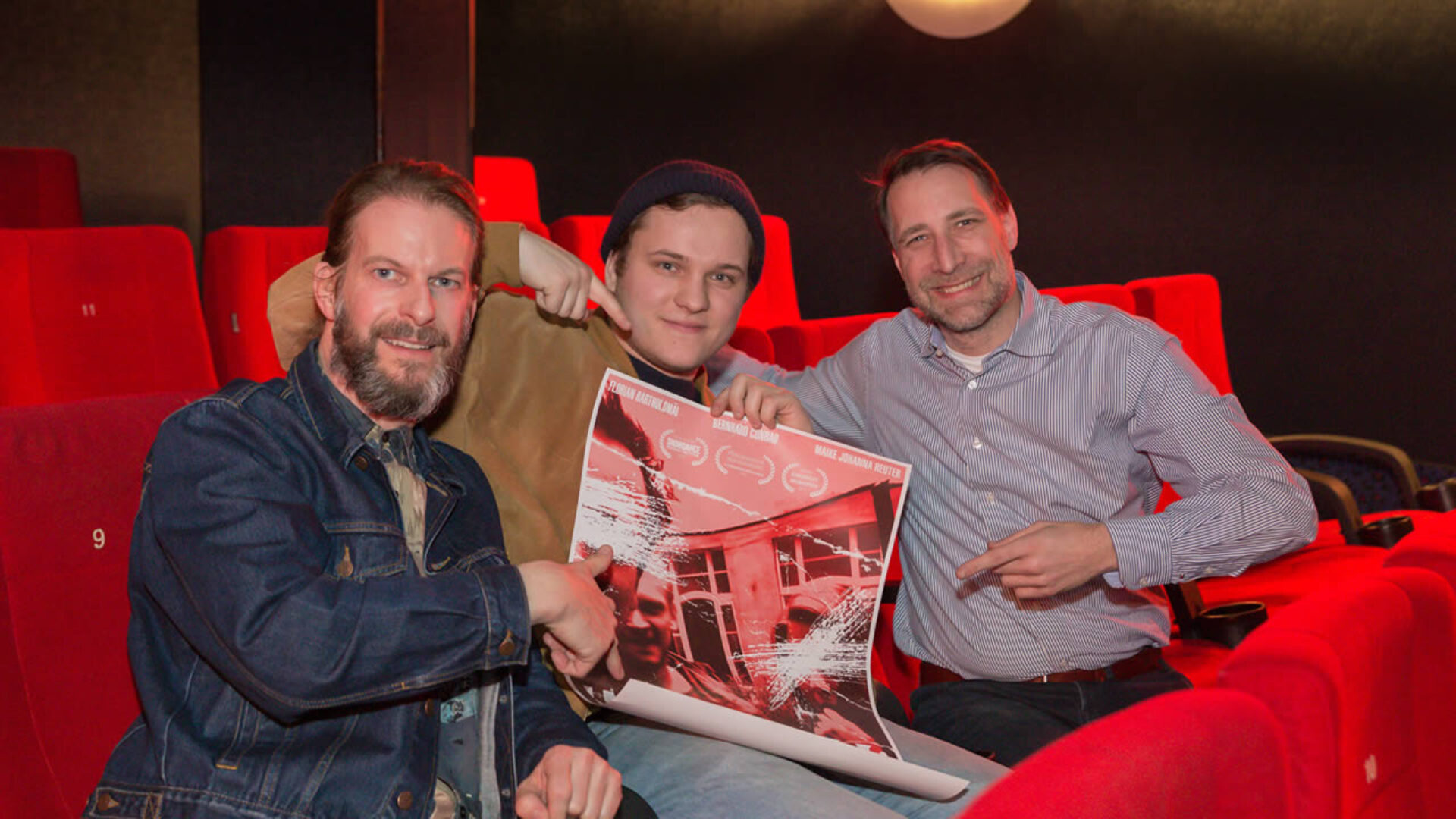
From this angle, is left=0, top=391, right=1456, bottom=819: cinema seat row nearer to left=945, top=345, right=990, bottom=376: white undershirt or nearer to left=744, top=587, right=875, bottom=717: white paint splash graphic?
left=744, top=587, right=875, bottom=717: white paint splash graphic

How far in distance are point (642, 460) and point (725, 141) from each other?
17.7 ft

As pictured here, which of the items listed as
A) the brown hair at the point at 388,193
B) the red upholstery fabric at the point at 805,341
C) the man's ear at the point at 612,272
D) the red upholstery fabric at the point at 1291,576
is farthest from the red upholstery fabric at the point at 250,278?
the red upholstery fabric at the point at 1291,576

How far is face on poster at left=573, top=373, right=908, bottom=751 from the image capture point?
135cm

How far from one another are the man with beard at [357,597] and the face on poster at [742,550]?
109 millimetres

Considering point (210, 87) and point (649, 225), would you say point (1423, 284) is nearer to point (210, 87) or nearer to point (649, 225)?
point (649, 225)

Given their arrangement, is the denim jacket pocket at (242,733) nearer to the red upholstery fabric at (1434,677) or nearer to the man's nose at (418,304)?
the man's nose at (418,304)

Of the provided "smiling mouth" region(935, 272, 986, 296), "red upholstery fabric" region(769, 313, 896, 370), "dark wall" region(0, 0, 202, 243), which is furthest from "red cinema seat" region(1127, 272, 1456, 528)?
"dark wall" region(0, 0, 202, 243)

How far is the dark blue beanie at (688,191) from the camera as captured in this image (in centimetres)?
169

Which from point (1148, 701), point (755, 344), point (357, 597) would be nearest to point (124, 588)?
point (357, 597)

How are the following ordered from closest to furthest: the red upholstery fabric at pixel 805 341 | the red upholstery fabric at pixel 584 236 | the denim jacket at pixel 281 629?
1. the denim jacket at pixel 281 629
2. the red upholstery fabric at pixel 805 341
3. the red upholstery fabric at pixel 584 236

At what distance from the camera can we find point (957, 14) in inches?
222

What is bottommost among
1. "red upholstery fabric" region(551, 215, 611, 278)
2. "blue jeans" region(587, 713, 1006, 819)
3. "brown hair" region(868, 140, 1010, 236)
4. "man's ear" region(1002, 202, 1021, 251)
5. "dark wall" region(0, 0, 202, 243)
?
"blue jeans" region(587, 713, 1006, 819)

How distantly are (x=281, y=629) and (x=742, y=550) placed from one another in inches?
23.0

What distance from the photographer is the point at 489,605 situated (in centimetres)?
108
